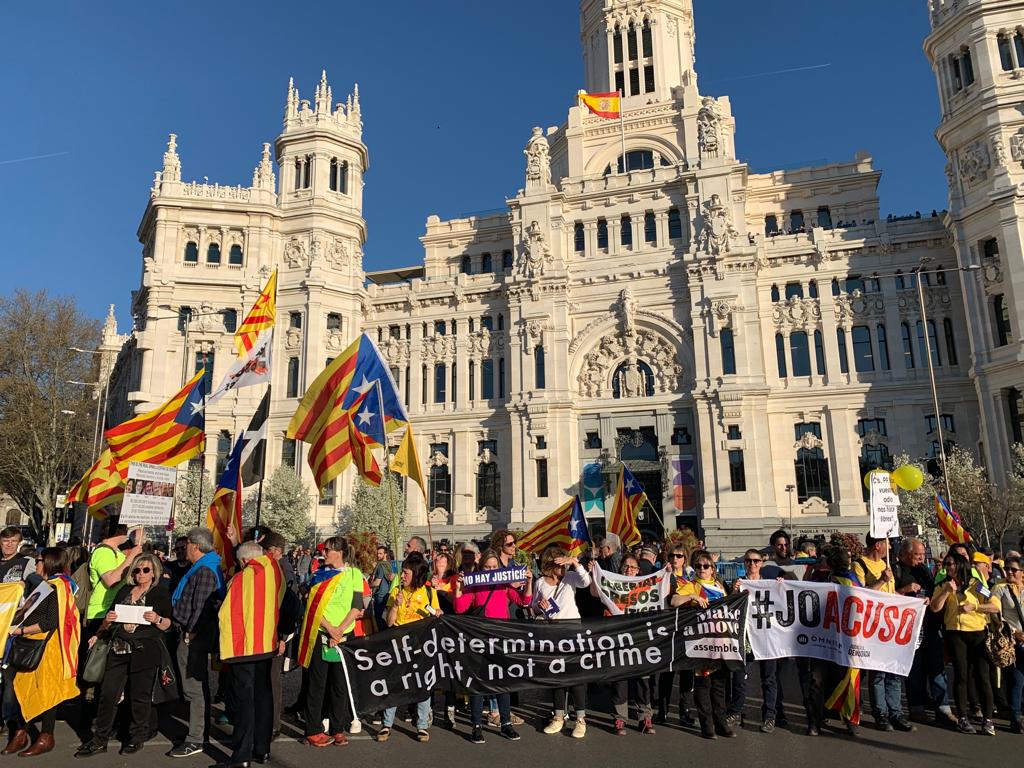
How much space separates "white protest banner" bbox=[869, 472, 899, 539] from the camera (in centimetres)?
1344

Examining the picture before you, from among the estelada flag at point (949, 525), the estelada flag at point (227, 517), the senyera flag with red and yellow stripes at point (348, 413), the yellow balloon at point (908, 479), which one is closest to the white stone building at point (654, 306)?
the yellow balloon at point (908, 479)

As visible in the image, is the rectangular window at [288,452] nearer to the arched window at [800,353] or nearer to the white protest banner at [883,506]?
the arched window at [800,353]

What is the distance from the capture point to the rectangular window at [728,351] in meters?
41.0

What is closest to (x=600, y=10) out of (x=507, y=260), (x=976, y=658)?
(x=507, y=260)

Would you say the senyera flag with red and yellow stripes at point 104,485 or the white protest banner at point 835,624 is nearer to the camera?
the white protest banner at point 835,624

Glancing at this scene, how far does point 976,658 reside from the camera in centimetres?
914

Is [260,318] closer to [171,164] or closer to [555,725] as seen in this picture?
[555,725]

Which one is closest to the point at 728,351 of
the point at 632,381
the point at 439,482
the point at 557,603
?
the point at 632,381

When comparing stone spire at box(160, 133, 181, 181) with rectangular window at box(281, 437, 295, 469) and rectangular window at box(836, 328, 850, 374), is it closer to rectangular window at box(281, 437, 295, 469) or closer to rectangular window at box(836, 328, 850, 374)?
rectangular window at box(281, 437, 295, 469)

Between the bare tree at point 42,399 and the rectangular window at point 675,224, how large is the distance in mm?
39014

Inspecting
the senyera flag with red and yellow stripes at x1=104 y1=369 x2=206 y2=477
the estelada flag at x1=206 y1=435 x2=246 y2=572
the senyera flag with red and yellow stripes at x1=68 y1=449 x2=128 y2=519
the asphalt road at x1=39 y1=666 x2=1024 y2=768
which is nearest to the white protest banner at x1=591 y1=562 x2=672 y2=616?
the asphalt road at x1=39 y1=666 x2=1024 y2=768

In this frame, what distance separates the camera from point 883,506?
13.7 meters

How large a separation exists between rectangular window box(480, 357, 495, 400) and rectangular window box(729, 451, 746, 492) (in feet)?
52.8

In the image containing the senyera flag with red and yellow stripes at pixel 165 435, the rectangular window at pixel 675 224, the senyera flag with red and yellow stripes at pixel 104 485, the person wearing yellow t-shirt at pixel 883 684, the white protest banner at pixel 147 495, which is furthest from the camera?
the rectangular window at pixel 675 224
